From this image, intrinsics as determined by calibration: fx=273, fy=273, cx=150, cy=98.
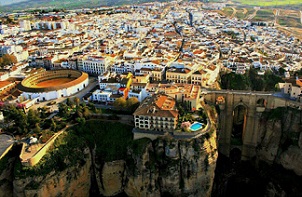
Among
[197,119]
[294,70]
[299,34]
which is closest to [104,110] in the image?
[197,119]

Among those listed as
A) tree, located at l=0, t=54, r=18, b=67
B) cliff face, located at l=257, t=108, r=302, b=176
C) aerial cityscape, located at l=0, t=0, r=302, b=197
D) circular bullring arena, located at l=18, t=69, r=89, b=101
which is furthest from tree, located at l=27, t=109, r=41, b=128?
cliff face, located at l=257, t=108, r=302, b=176

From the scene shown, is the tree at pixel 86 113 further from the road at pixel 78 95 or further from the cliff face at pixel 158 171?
the cliff face at pixel 158 171

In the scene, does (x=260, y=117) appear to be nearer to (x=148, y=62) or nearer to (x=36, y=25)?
(x=148, y=62)

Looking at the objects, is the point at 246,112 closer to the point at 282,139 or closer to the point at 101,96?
the point at 282,139

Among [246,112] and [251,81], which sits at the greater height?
[251,81]

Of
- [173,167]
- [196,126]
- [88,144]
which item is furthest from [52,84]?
[196,126]

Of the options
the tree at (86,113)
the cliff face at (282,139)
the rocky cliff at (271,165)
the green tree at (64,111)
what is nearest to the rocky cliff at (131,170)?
the tree at (86,113)
